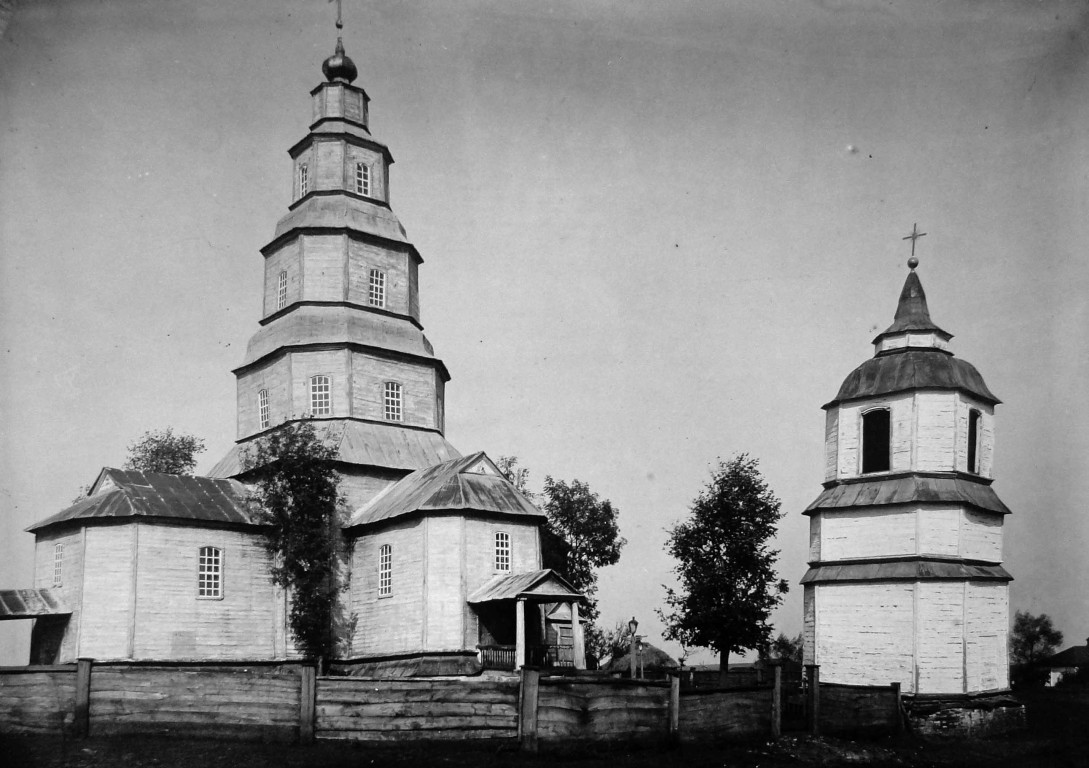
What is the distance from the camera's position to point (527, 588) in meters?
28.6

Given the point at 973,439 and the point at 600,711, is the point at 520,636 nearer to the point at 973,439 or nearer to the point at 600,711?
the point at 600,711

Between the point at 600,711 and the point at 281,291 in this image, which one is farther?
the point at 281,291

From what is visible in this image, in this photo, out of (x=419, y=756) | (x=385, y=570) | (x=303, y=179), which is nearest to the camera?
(x=419, y=756)

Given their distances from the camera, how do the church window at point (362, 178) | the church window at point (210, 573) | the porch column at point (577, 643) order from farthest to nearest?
the church window at point (362, 178) → the church window at point (210, 573) → the porch column at point (577, 643)

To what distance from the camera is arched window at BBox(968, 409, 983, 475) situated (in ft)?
106

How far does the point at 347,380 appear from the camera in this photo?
35062 mm

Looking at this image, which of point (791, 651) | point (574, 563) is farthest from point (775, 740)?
point (791, 651)

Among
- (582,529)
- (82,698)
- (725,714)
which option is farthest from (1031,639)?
(82,698)

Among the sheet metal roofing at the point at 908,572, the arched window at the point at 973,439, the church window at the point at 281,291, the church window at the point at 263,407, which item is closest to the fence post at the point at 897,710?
the sheet metal roofing at the point at 908,572

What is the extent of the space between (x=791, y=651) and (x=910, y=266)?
4757cm

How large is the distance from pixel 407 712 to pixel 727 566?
23.5m

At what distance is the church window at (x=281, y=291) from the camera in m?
37.4

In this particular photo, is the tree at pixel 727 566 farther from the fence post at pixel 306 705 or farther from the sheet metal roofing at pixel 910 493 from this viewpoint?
the fence post at pixel 306 705

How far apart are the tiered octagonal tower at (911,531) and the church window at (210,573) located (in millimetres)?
19134
